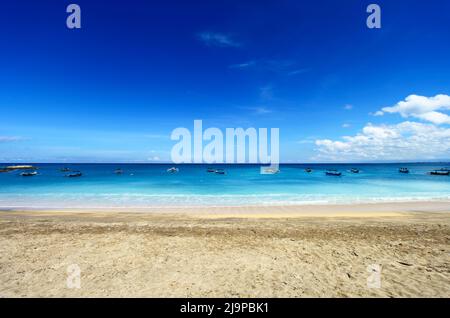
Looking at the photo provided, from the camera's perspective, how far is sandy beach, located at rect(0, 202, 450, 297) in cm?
528

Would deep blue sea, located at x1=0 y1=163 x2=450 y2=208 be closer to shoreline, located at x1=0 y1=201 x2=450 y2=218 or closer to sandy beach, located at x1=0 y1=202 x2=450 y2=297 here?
shoreline, located at x1=0 y1=201 x2=450 y2=218

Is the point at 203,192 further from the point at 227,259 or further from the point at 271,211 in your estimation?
the point at 227,259

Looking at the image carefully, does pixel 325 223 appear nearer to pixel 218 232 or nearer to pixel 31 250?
pixel 218 232

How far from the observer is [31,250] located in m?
7.67

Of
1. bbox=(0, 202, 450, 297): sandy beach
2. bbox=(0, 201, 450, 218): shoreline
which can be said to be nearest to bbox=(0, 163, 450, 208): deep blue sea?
bbox=(0, 201, 450, 218): shoreline

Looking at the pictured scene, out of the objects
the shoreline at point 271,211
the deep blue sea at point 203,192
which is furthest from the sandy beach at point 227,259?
the deep blue sea at point 203,192

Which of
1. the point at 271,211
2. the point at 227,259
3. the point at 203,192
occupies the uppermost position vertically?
the point at 227,259

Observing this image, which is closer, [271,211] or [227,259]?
[227,259]

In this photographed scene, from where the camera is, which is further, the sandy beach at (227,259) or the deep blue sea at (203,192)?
the deep blue sea at (203,192)

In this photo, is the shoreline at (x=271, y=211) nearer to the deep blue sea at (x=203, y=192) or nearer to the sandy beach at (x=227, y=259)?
the deep blue sea at (x=203, y=192)

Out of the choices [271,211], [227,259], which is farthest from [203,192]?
[227,259]

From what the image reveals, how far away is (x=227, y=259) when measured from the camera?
6.91m

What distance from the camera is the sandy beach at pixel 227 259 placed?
5.28 meters
